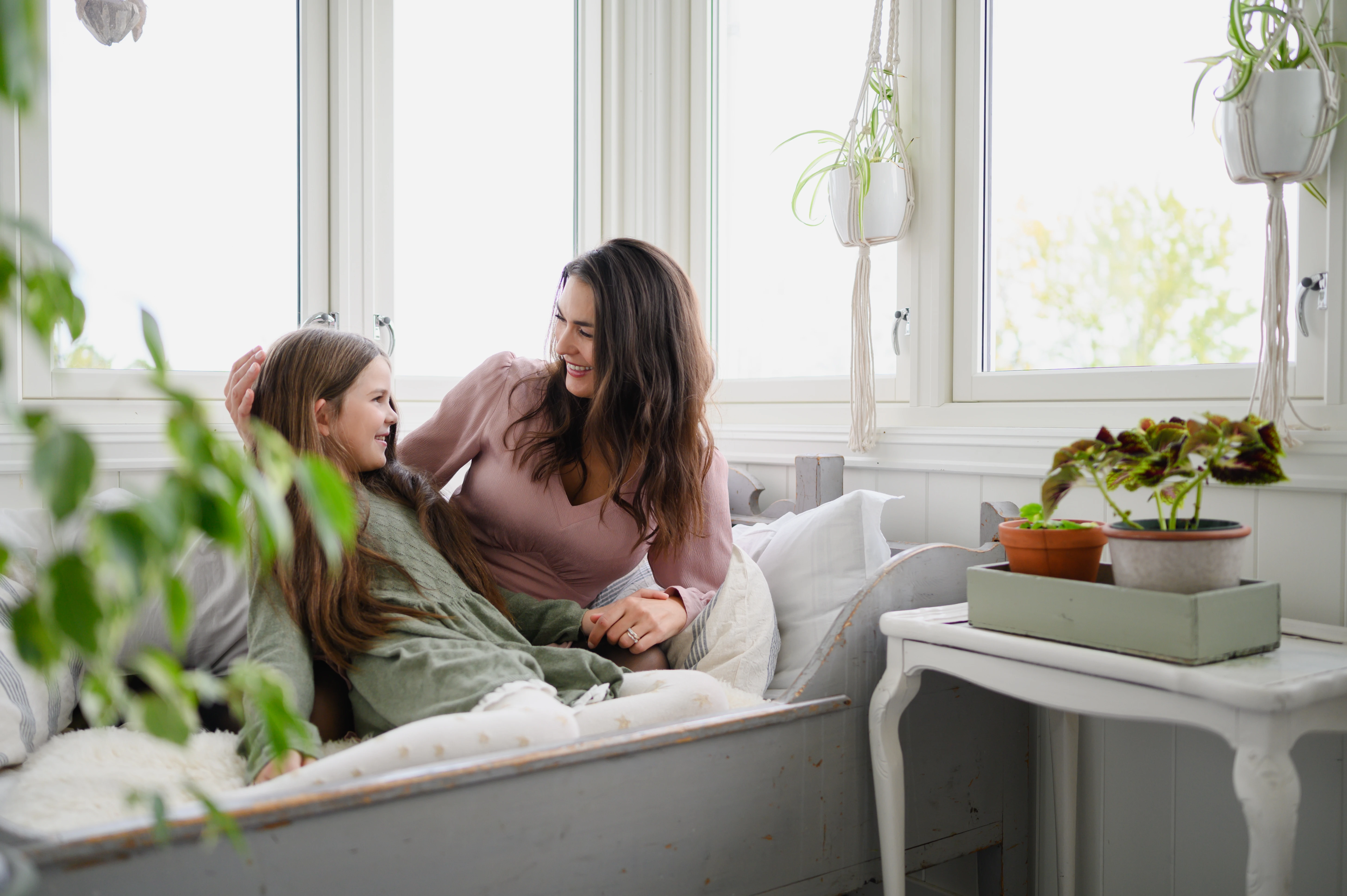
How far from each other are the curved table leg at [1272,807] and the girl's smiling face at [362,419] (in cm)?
109

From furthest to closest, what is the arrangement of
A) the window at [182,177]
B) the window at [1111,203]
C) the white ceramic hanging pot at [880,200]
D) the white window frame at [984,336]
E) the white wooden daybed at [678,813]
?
1. the window at [182,177]
2. the white ceramic hanging pot at [880,200]
3. the window at [1111,203]
4. the white window frame at [984,336]
5. the white wooden daybed at [678,813]

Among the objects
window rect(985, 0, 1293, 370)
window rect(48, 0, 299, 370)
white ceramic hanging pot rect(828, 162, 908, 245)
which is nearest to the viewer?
window rect(985, 0, 1293, 370)

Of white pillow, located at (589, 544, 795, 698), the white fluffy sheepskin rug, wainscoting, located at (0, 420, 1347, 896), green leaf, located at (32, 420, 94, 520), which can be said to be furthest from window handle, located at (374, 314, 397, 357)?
green leaf, located at (32, 420, 94, 520)

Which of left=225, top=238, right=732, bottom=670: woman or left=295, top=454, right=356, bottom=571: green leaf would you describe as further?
left=225, top=238, right=732, bottom=670: woman

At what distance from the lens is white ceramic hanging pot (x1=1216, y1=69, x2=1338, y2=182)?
1.23 m

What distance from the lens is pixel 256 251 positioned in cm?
213

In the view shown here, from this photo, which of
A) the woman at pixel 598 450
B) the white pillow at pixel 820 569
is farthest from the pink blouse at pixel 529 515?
the white pillow at pixel 820 569

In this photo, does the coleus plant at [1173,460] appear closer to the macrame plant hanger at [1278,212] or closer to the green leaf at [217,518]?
the macrame plant hanger at [1278,212]

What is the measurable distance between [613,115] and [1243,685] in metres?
→ 2.04

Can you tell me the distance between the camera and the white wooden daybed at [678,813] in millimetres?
848

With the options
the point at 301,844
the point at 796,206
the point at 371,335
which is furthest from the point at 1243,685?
the point at 371,335

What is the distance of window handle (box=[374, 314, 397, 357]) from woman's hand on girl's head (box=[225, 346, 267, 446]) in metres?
0.91

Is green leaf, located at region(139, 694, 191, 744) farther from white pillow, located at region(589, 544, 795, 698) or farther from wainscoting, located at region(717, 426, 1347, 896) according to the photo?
wainscoting, located at region(717, 426, 1347, 896)

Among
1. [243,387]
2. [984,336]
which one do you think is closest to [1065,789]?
[984,336]
